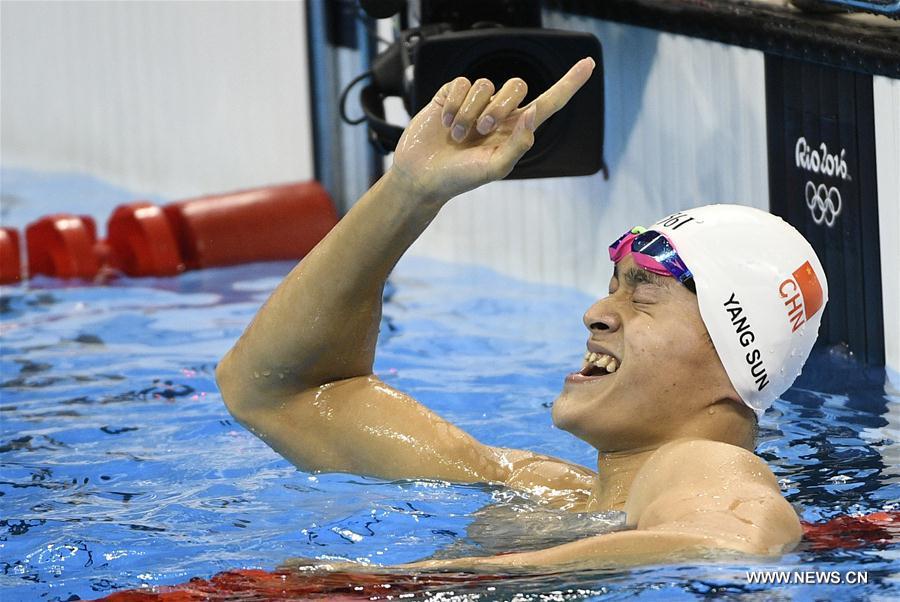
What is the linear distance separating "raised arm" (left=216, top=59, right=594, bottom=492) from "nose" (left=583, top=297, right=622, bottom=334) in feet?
0.97

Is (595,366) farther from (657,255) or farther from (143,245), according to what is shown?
(143,245)

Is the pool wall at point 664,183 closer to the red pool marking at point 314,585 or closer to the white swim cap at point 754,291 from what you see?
the white swim cap at point 754,291

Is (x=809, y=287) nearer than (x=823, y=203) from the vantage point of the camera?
Yes

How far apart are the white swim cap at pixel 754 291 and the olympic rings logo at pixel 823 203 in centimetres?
165

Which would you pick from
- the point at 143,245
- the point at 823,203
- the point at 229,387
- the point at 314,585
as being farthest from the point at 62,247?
the point at 314,585

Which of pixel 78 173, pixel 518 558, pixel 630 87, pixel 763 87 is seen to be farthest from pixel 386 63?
pixel 78 173

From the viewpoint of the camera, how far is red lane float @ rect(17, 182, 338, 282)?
6.44 meters

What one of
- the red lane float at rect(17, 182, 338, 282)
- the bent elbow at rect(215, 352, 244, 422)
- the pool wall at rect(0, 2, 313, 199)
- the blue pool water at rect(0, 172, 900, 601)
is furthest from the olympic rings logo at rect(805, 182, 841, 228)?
the pool wall at rect(0, 2, 313, 199)

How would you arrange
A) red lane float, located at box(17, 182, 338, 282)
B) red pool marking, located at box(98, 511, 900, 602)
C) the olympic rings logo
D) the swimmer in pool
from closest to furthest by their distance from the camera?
red pool marking, located at box(98, 511, 900, 602), the swimmer in pool, the olympic rings logo, red lane float, located at box(17, 182, 338, 282)

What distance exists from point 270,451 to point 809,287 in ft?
5.23

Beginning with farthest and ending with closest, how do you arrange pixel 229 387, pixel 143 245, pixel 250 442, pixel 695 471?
1. pixel 143 245
2. pixel 250 442
3. pixel 229 387
4. pixel 695 471

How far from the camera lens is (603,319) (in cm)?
247

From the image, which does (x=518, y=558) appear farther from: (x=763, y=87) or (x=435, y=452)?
(x=763, y=87)

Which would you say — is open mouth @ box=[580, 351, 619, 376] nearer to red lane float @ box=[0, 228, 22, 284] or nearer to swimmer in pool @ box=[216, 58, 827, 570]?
swimmer in pool @ box=[216, 58, 827, 570]
